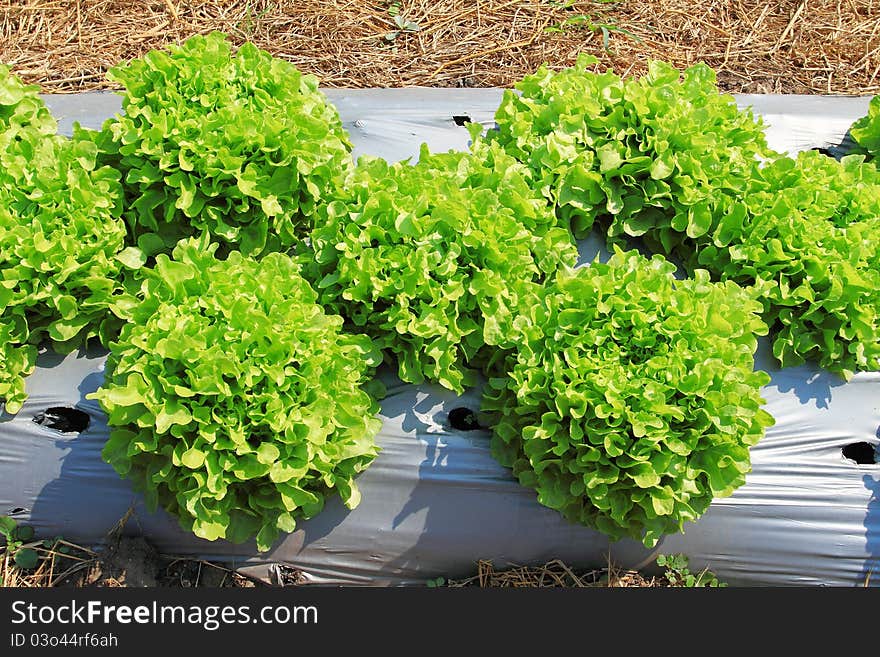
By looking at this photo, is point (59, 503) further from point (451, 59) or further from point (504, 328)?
point (451, 59)

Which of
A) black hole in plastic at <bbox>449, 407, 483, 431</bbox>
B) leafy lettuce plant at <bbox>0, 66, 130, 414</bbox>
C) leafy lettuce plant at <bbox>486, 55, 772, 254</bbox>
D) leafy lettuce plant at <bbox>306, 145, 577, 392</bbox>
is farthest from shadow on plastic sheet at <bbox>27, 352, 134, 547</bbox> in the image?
leafy lettuce plant at <bbox>486, 55, 772, 254</bbox>

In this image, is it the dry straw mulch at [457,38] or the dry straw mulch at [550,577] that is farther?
the dry straw mulch at [457,38]

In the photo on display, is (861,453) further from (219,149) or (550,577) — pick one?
(219,149)

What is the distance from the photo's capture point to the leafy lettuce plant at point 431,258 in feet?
9.96

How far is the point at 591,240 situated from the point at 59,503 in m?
2.42

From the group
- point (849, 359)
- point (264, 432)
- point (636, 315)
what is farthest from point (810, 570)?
point (264, 432)

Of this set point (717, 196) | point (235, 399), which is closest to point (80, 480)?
point (235, 399)

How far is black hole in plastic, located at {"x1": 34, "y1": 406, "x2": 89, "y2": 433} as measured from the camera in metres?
3.30

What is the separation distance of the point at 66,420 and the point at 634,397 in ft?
7.23

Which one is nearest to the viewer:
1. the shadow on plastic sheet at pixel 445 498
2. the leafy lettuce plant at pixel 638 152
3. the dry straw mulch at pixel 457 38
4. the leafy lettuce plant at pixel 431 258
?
the leafy lettuce plant at pixel 431 258

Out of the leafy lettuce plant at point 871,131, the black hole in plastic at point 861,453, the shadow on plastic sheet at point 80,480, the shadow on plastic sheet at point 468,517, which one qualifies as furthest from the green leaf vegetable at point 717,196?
the shadow on plastic sheet at point 80,480

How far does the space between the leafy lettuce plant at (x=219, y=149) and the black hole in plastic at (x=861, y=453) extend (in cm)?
234

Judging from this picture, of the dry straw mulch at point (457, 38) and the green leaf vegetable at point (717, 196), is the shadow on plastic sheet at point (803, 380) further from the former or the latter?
the dry straw mulch at point (457, 38)

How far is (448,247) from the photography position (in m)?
3.09
